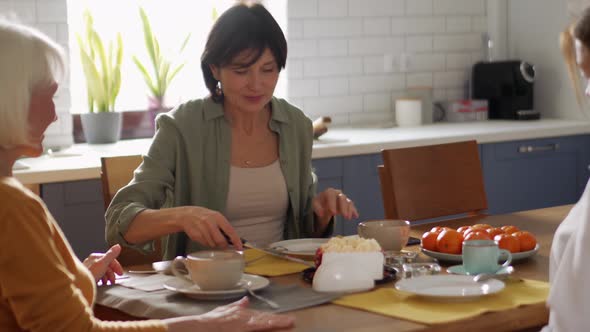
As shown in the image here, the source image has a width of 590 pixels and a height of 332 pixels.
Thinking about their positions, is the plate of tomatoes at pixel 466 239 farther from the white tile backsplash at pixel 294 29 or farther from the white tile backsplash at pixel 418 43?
the white tile backsplash at pixel 418 43

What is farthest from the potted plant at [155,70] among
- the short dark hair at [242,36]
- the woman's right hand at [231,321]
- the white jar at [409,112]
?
the woman's right hand at [231,321]

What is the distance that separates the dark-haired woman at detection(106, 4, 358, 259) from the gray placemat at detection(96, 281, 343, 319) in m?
0.51

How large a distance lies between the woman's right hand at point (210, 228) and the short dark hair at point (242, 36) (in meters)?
0.60

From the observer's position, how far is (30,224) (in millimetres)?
1438

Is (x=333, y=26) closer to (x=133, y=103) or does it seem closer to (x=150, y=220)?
(x=133, y=103)

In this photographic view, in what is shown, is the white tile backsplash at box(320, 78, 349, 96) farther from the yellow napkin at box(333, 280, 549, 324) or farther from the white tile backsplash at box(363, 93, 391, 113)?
the yellow napkin at box(333, 280, 549, 324)

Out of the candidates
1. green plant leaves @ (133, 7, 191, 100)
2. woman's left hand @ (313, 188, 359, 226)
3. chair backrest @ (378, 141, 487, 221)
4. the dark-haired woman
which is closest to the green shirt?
the dark-haired woman

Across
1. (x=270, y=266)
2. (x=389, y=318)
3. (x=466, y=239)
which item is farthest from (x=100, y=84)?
(x=389, y=318)

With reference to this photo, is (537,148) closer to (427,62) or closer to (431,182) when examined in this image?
(427,62)

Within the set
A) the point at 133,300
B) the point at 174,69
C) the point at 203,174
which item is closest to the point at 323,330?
the point at 133,300

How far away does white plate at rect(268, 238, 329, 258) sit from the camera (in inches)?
88.7

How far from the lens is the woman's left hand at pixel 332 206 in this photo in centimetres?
250

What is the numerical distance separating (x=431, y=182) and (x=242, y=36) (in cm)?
80

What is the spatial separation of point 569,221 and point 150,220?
1.05m
